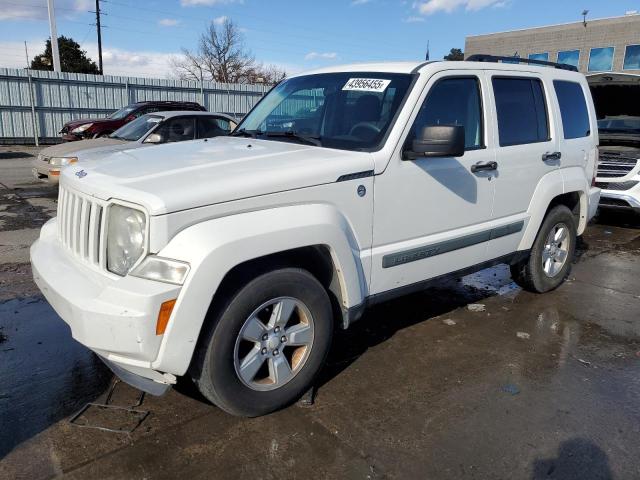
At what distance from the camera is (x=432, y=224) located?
374 centimetres

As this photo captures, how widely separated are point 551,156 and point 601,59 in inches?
1596

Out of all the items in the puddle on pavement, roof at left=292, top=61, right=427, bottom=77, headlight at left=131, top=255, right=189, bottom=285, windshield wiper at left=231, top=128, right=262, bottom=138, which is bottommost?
the puddle on pavement

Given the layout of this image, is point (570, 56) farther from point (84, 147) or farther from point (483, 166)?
point (483, 166)

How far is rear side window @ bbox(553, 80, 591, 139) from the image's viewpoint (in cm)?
502

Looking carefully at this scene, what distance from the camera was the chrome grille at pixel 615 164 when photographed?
8055 mm

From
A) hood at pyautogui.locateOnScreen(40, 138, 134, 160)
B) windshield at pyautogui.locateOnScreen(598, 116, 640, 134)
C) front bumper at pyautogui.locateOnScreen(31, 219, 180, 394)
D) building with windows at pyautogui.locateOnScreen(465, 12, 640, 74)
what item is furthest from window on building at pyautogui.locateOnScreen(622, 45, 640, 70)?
front bumper at pyautogui.locateOnScreen(31, 219, 180, 394)

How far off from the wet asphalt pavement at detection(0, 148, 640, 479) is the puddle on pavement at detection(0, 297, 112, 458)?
0.01 meters

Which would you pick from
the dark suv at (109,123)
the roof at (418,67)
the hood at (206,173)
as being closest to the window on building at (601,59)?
the dark suv at (109,123)

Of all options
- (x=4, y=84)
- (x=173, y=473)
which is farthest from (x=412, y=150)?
(x=4, y=84)

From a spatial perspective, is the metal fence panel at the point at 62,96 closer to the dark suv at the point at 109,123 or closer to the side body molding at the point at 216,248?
the dark suv at the point at 109,123

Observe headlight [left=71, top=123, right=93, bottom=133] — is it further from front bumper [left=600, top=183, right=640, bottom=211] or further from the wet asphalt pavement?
front bumper [left=600, top=183, right=640, bottom=211]

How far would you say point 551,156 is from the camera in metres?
4.74

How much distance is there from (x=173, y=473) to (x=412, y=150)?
2.35m

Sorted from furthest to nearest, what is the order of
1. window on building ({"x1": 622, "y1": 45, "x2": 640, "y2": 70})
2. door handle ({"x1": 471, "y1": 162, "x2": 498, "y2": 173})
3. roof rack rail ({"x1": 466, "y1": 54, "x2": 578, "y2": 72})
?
window on building ({"x1": 622, "y1": 45, "x2": 640, "y2": 70})
roof rack rail ({"x1": 466, "y1": 54, "x2": 578, "y2": 72})
door handle ({"x1": 471, "y1": 162, "x2": 498, "y2": 173})
